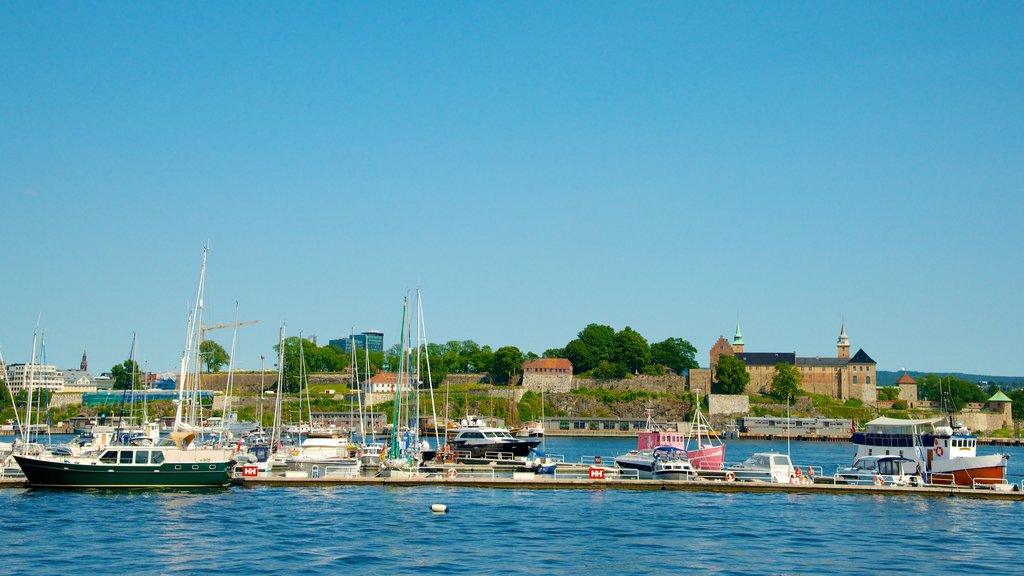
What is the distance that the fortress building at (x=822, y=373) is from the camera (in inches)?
7539

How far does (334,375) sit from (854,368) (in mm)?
94152

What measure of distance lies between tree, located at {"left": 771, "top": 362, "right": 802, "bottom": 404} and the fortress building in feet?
17.7

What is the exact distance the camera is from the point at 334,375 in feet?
605

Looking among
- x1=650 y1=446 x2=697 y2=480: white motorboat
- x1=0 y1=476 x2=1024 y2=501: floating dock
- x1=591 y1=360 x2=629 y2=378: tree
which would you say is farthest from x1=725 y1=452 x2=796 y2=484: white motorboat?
x1=591 y1=360 x2=629 y2=378: tree

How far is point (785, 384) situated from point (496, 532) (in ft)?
480

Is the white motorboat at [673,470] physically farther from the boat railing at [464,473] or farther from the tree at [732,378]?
the tree at [732,378]

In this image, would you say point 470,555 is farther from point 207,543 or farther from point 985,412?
point 985,412

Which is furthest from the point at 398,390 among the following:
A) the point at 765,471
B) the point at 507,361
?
the point at 507,361

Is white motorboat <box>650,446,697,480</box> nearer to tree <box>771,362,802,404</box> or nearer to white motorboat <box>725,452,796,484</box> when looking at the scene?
white motorboat <box>725,452,796,484</box>

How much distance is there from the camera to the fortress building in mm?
191500

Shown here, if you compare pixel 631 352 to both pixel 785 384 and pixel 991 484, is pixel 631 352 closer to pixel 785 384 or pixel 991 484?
pixel 785 384

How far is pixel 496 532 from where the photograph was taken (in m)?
43.1

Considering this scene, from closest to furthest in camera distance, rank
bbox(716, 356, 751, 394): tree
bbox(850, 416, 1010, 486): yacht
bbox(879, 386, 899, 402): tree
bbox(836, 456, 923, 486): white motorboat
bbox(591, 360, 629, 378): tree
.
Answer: bbox(836, 456, 923, 486): white motorboat, bbox(850, 416, 1010, 486): yacht, bbox(591, 360, 629, 378): tree, bbox(716, 356, 751, 394): tree, bbox(879, 386, 899, 402): tree

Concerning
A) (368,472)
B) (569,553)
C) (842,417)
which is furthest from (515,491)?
(842,417)
